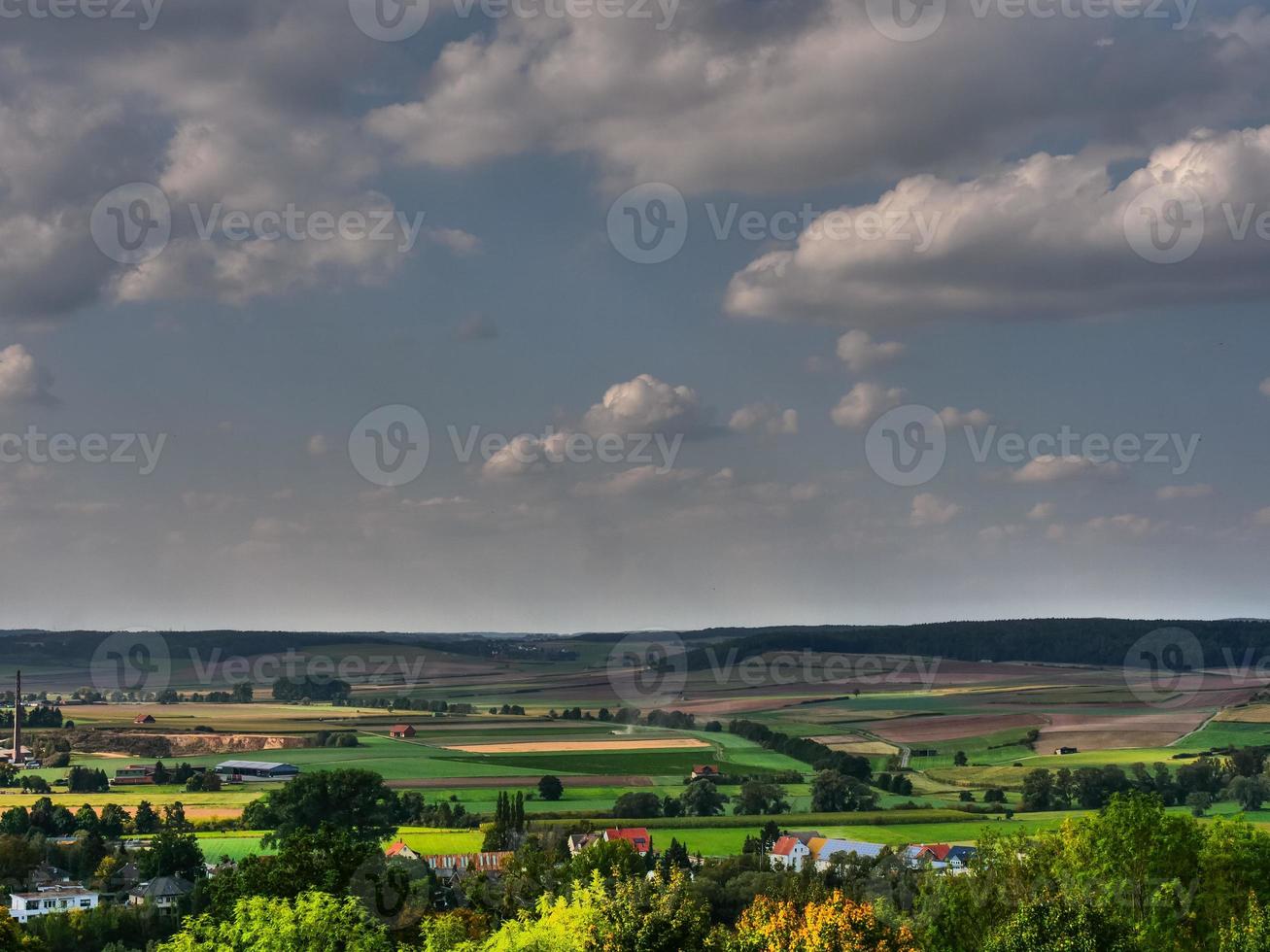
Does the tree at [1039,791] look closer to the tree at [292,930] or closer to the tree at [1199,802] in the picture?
the tree at [1199,802]

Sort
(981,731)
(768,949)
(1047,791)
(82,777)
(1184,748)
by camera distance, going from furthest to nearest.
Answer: (981,731) < (1184,748) < (82,777) < (1047,791) < (768,949)

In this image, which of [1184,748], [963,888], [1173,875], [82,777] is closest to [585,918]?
[963,888]

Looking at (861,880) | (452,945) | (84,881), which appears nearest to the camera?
(452,945)

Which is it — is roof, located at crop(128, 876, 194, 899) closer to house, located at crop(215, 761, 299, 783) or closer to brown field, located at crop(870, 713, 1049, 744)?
house, located at crop(215, 761, 299, 783)

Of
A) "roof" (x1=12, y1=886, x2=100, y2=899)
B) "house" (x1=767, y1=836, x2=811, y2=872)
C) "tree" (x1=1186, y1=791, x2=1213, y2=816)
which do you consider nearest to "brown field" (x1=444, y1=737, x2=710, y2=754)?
"tree" (x1=1186, y1=791, x2=1213, y2=816)

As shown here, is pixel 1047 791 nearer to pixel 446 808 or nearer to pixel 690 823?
pixel 690 823

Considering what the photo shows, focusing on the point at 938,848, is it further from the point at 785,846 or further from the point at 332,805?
the point at 332,805
